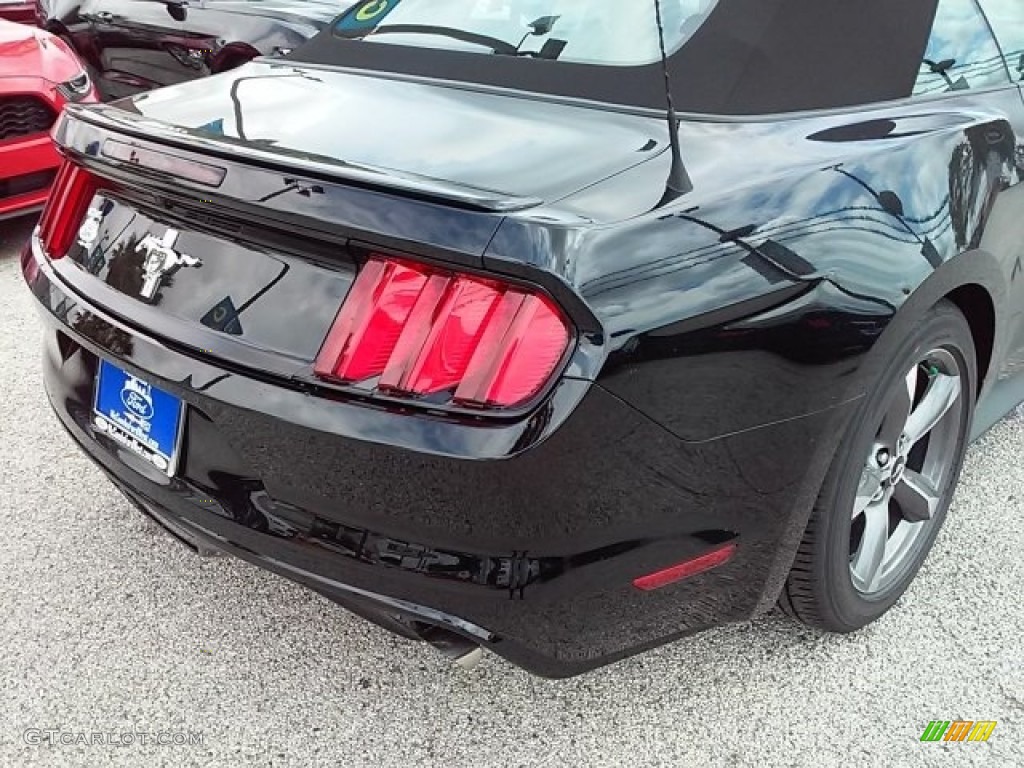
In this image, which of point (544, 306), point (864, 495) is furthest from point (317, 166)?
point (864, 495)

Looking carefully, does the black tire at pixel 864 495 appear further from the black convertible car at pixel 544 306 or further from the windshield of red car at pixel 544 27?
the windshield of red car at pixel 544 27

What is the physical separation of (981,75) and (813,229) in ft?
3.50

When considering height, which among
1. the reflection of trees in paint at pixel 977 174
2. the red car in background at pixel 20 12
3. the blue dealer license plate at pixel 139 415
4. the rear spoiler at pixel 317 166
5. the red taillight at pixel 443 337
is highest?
the reflection of trees in paint at pixel 977 174

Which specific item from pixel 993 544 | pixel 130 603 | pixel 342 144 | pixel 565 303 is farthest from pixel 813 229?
pixel 130 603

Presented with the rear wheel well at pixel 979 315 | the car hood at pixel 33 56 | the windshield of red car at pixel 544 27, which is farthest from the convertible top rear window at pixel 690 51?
the car hood at pixel 33 56

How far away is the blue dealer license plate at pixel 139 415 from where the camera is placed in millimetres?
1806

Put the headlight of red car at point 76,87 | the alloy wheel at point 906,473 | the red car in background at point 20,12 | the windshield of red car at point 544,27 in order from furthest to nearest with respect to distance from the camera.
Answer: the red car in background at point 20,12
the headlight of red car at point 76,87
the alloy wheel at point 906,473
the windshield of red car at point 544,27

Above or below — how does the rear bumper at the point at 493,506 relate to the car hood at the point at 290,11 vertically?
below

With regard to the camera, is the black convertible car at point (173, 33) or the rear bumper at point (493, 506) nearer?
the rear bumper at point (493, 506)

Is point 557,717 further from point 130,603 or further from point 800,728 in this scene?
point 130,603

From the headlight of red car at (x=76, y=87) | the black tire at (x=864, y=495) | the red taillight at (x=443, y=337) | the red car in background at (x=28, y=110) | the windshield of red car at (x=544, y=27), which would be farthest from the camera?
the headlight of red car at (x=76, y=87)

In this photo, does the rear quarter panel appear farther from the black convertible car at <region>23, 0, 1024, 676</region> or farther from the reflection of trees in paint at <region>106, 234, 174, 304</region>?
the reflection of trees in paint at <region>106, 234, 174, 304</region>

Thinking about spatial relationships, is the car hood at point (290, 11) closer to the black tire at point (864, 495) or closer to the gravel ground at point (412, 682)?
the gravel ground at point (412, 682)

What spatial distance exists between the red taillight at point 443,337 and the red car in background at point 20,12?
19.3 feet
